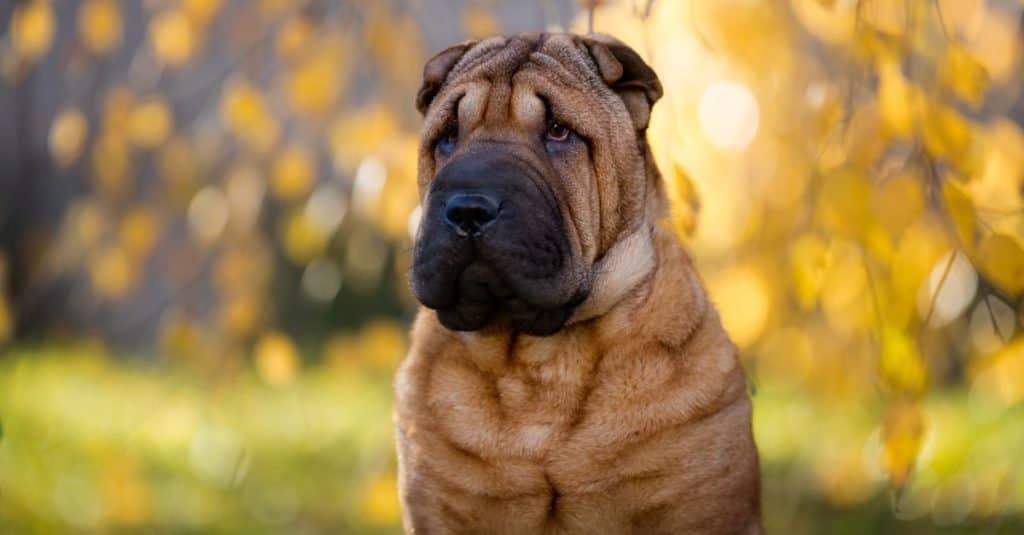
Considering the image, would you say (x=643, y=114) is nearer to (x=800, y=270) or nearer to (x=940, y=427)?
(x=800, y=270)

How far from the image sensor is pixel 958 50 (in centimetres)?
324

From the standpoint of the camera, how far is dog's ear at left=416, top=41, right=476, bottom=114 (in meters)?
3.29

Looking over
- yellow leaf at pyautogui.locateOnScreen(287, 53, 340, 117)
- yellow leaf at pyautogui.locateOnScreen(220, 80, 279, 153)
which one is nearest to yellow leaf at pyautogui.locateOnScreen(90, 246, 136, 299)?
yellow leaf at pyautogui.locateOnScreen(220, 80, 279, 153)

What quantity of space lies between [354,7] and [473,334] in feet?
6.43

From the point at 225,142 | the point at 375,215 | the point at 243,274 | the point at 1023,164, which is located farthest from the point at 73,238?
the point at 1023,164

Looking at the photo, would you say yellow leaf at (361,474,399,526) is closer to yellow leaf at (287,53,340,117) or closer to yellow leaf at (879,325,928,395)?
yellow leaf at (287,53,340,117)

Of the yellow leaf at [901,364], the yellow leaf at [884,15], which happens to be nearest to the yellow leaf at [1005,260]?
the yellow leaf at [901,364]

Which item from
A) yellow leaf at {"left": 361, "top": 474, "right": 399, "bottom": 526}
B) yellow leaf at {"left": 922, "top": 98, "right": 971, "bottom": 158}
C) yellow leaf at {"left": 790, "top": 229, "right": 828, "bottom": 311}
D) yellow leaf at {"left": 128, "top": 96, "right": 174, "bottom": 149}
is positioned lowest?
yellow leaf at {"left": 361, "top": 474, "right": 399, "bottom": 526}

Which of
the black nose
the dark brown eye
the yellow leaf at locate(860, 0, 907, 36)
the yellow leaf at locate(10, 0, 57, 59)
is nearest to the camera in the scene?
the black nose

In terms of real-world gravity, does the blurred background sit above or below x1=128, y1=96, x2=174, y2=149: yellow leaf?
below

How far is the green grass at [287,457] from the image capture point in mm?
5082

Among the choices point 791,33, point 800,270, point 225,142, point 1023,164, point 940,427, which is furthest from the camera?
point 225,142

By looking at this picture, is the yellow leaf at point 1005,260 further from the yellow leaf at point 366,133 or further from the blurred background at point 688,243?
the yellow leaf at point 366,133

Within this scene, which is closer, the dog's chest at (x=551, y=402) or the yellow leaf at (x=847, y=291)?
the dog's chest at (x=551, y=402)
